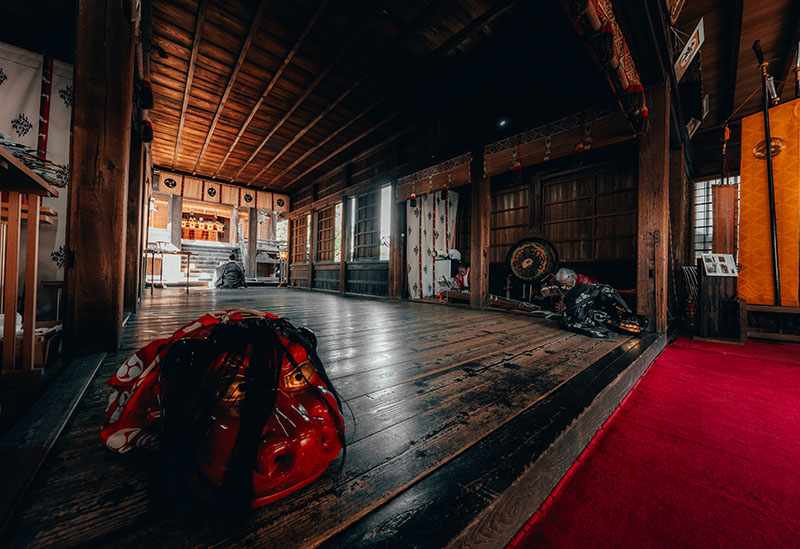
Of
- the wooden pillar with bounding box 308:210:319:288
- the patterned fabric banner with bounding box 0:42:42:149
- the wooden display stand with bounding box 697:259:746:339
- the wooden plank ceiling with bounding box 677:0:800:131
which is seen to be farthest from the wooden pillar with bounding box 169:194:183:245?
the wooden display stand with bounding box 697:259:746:339

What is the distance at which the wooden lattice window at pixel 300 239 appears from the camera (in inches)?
398

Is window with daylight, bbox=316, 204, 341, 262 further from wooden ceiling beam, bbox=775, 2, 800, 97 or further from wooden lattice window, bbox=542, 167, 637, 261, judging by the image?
wooden ceiling beam, bbox=775, 2, 800, 97

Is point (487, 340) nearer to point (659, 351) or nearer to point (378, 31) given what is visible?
point (659, 351)

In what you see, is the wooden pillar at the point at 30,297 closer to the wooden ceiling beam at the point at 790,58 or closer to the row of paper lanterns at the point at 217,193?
the wooden ceiling beam at the point at 790,58

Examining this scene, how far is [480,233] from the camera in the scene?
15.5 feet

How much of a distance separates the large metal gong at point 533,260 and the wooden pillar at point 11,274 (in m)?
6.08

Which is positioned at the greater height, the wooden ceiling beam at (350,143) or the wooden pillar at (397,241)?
the wooden ceiling beam at (350,143)

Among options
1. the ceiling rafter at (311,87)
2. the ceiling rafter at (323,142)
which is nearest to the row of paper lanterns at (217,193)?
the ceiling rafter at (323,142)

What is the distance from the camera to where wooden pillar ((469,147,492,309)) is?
15.4ft

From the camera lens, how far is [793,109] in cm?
340

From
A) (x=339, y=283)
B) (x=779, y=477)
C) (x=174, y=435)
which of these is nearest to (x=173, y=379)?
(x=174, y=435)

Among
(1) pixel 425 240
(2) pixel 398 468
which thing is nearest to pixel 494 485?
(2) pixel 398 468

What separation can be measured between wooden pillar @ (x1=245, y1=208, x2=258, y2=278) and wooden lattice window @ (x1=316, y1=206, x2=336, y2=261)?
340 centimetres

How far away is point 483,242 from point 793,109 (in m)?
3.94
